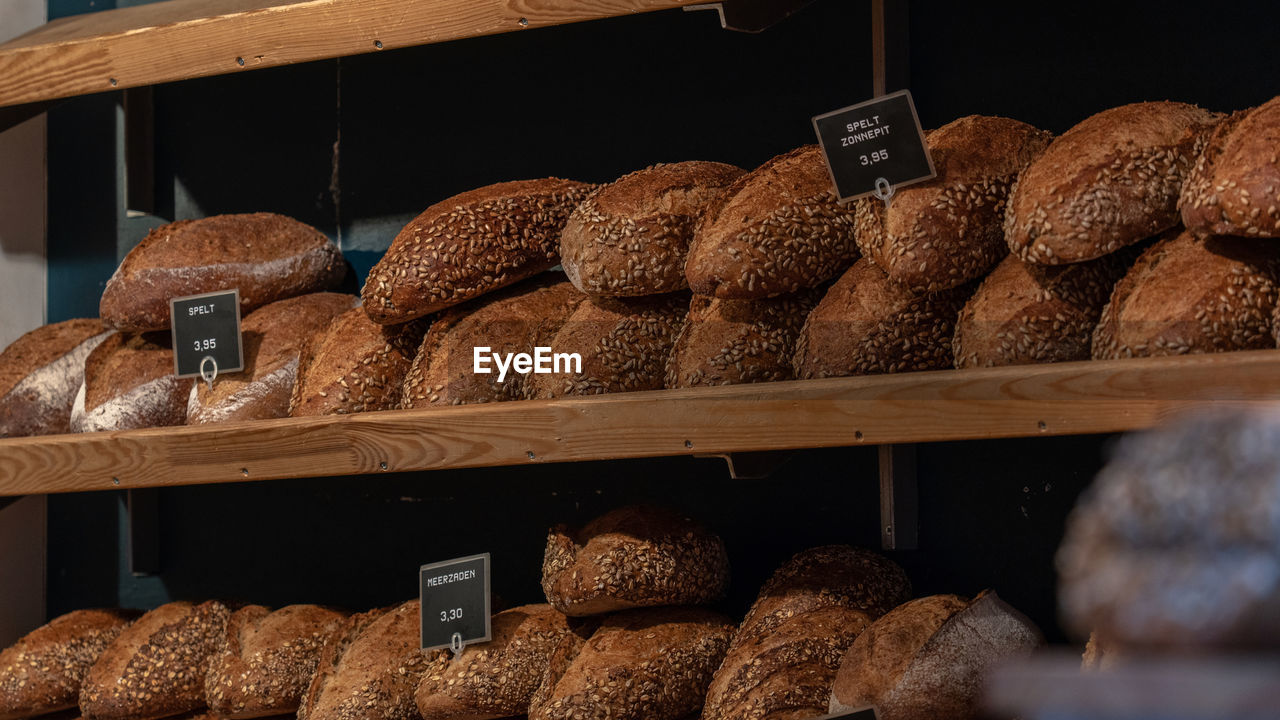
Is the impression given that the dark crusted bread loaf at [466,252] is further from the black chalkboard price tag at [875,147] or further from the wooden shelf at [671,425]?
the black chalkboard price tag at [875,147]

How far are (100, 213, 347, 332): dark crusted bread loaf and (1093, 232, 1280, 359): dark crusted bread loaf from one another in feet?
4.88

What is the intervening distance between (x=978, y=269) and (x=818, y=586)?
52cm

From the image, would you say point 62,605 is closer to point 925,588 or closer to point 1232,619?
point 925,588

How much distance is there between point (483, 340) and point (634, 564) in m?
0.42

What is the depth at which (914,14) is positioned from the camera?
6.33 ft

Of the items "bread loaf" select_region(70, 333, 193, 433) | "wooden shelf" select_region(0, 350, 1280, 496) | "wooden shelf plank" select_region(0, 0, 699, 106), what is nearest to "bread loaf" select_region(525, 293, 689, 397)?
"wooden shelf" select_region(0, 350, 1280, 496)

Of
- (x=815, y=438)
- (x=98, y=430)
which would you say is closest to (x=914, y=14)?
(x=815, y=438)

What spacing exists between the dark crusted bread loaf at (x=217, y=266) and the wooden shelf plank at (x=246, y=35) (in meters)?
0.32

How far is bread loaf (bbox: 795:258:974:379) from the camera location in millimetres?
1524

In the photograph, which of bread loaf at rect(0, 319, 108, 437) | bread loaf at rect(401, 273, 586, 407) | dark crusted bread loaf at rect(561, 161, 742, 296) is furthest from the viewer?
bread loaf at rect(0, 319, 108, 437)

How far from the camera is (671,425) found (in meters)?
1.48

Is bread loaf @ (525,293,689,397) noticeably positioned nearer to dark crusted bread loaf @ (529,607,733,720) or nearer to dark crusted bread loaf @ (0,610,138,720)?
dark crusted bread loaf @ (529,607,733,720)

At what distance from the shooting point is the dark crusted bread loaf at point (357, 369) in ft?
6.28

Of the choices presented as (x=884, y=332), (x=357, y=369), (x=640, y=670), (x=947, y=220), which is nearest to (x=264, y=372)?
(x=357, y=369)
